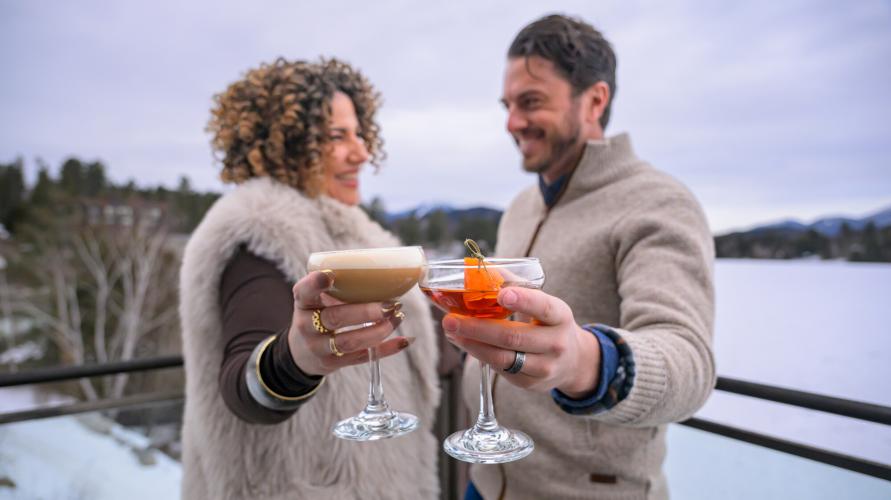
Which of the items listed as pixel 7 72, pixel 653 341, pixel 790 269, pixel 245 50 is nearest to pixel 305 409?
pixel 653 341

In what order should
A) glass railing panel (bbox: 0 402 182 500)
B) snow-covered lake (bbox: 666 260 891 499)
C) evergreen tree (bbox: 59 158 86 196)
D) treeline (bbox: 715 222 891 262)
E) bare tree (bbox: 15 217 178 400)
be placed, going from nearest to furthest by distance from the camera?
1. snow-covered lake (bbox: 666 260 891 499)
2. treeline (bbox: 715 222 891 262)
3. glass railing panel (bbox: 0 402 182 500)
4. evergreen tree (bbox: 59 158 86 196)
5. bare tree (bbox: 15 217 178 400)

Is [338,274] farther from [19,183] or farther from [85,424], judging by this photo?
[19,183]

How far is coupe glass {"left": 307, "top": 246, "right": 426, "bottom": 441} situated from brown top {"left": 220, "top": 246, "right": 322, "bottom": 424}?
16 cm

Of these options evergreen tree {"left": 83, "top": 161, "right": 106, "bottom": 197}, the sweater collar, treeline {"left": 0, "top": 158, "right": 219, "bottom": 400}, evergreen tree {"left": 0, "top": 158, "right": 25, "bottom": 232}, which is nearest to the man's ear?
the sweater collar

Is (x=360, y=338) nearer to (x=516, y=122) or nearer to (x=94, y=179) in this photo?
(x=516, y=122)

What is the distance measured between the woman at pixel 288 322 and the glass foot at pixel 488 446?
0.22m

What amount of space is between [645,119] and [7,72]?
1436 centimetres

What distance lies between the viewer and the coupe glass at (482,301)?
2.65 feet

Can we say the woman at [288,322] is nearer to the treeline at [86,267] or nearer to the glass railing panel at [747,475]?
the glass railing panel at [747,475]

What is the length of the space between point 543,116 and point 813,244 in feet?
4.18

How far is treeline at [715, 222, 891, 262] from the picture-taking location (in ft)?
6.17

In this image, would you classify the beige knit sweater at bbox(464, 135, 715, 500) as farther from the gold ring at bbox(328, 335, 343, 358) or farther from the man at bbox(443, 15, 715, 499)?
the gold ring at bbox(328, 335, 343, 358)

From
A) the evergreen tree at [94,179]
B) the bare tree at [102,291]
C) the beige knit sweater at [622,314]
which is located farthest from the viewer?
the bare tree at [102,291]

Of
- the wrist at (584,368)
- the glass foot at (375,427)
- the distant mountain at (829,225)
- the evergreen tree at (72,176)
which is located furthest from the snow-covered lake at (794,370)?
the evergreen tree at (72,176)
